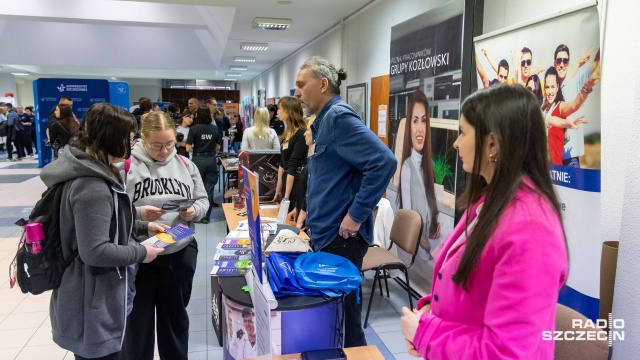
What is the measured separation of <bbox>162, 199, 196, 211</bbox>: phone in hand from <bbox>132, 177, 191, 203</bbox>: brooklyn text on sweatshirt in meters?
0.07

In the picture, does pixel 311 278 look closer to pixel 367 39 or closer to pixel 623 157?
pixel 623 157

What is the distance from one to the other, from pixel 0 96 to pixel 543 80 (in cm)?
2312

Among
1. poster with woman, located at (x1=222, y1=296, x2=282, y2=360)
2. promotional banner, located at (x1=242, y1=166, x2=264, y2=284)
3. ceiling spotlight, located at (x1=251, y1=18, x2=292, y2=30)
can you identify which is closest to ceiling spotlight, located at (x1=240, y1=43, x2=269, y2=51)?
ceiling spotlight, located at (x1=251, y1=18, x2=292, y2=30)

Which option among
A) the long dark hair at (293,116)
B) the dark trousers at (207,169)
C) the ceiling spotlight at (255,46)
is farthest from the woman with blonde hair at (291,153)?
the ceiling spotlight at (255,46)

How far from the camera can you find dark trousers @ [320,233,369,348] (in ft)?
6.68

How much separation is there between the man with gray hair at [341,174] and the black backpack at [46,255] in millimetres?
1081

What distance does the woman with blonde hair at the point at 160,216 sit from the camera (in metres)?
2.07

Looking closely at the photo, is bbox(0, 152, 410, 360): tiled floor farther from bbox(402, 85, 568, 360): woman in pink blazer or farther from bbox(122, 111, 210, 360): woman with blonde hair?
bbox(402, 85, 568, 360): woman in pink blazer

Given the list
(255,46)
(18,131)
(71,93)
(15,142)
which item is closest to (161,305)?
(255,46)

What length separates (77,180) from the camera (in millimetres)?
1508

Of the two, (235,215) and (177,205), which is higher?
(177,205)

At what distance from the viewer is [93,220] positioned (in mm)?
1503

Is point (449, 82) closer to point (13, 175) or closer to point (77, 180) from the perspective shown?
point (77, 180)

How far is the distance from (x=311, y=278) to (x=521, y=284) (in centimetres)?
94
